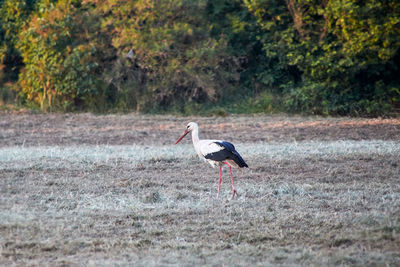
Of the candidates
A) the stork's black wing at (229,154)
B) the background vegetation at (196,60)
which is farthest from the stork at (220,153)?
the background vegetation at (196,60)

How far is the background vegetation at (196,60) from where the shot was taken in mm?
18438

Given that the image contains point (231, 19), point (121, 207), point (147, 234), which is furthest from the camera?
point (231, 19)

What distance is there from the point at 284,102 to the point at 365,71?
2780 millimetres

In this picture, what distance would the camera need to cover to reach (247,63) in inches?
821

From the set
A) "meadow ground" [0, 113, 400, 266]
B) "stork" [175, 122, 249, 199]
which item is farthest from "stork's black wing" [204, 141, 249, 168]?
"meadow ground" [0, 113, 400, 266]

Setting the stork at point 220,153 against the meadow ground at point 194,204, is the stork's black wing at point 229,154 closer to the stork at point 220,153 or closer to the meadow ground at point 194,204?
the stork at point 220,153

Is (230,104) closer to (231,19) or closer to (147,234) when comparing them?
(231,19)

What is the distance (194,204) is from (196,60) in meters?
12.6

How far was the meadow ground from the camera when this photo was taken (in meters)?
4.88

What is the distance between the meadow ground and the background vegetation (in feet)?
19.2

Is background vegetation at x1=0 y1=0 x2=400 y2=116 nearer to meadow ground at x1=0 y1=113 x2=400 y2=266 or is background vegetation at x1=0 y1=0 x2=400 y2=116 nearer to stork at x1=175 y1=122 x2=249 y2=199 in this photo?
meadow ground at x1=0 y1=113 x2=400 y2=266

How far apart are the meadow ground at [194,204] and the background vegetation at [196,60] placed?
5.85m

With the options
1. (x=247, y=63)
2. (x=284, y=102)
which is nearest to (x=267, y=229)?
(x=284, y=102)

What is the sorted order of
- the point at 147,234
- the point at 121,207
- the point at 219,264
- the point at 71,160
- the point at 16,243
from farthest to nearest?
the point at 71,160, the point at 121,207, the point at 147,234, the point at 16,243, the point at 219,264
